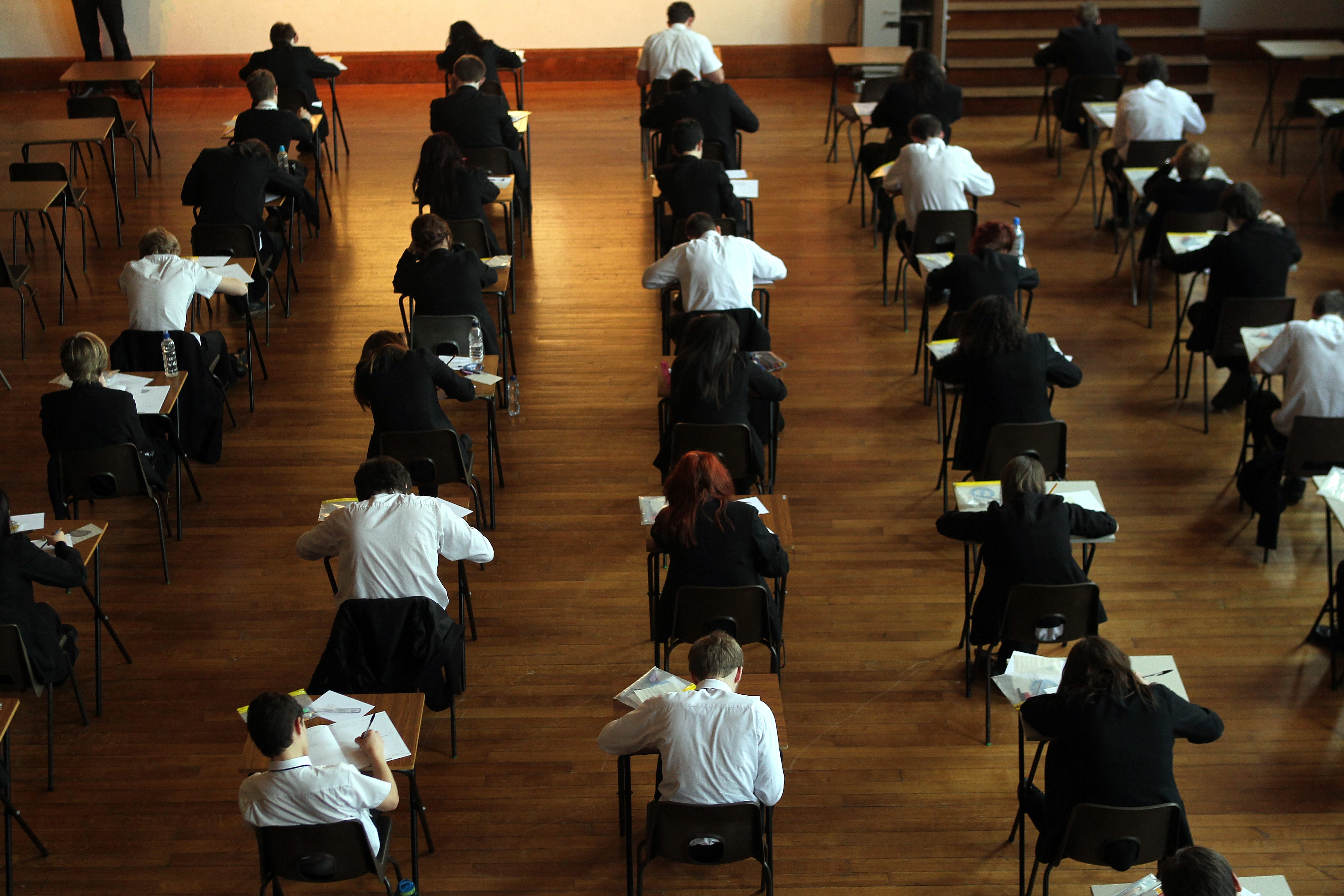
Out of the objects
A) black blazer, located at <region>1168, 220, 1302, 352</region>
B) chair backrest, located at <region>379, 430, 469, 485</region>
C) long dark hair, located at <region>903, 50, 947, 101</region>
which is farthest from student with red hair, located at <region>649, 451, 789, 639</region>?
long dark hair, located at <region>903, 50, 947, 101</region>

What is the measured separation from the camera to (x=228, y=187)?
800cm

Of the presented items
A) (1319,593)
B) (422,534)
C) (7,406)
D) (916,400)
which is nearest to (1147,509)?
(1319,593)

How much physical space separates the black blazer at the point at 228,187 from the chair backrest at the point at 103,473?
258 cm

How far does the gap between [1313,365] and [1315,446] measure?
0.39 metres

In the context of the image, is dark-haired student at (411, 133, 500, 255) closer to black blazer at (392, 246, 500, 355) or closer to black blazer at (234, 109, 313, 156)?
black blazer at (392, 246, 500, 355)

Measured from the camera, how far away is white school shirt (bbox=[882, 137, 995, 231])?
789 cm

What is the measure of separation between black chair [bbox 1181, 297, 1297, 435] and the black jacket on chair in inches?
181

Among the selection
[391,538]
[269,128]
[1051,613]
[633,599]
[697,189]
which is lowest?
[633,599]

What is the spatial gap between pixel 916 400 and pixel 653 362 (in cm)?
170

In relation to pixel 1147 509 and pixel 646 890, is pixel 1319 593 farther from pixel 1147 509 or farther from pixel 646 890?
pixel 646 890

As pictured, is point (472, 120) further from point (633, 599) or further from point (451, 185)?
point (633, 599)

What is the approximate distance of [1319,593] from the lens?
235 inches

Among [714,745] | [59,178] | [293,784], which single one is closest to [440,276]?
[293,784]

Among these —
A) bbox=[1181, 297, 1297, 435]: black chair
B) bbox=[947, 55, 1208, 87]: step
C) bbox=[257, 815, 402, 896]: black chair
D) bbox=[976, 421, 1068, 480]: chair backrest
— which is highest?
bbox=[947, 55, 1208, 87]: step
